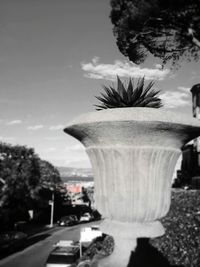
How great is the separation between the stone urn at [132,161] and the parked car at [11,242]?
1862 centimetres

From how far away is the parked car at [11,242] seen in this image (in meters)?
19.3

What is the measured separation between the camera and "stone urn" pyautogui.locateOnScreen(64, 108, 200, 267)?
8.58 feet

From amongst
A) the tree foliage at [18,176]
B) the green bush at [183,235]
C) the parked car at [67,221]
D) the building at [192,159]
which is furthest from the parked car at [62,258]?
the parked car at [67,221]

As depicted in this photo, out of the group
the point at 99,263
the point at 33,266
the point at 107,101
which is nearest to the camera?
the point at 99,263

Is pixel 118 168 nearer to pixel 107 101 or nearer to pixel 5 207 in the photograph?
pixel 107 101

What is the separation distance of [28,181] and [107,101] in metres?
26.0

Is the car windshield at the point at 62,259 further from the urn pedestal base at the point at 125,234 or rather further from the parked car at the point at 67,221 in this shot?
the parked car at the point at 67,221

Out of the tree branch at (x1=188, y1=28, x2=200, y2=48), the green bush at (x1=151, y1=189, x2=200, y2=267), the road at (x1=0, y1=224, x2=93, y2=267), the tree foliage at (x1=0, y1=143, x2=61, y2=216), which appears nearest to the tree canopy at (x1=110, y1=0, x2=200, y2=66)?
the tree branch at (x1=188, y1=28, x2=200, y2=48)

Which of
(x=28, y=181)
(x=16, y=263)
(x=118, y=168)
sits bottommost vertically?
(x=16, y=263)

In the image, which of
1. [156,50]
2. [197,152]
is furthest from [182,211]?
[197,152]

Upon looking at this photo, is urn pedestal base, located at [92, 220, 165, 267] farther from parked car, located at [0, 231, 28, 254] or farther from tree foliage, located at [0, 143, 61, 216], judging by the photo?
tree foliage, located at [0, 143, 61, 216]

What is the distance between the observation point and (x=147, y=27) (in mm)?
9102

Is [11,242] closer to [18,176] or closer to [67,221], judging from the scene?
[18,176]

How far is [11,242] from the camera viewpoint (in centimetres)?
2008
